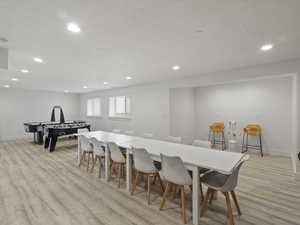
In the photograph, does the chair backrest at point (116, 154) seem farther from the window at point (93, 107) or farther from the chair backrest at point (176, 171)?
the window at point (93, 107)

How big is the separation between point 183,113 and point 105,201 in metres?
4.83

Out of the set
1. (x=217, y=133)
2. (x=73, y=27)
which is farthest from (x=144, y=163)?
(x=217, y=133)

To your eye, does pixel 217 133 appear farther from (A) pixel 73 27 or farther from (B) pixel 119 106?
(A) pixel 73 27

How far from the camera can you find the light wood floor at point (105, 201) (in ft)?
7.05

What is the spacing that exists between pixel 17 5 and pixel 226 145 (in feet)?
22.4

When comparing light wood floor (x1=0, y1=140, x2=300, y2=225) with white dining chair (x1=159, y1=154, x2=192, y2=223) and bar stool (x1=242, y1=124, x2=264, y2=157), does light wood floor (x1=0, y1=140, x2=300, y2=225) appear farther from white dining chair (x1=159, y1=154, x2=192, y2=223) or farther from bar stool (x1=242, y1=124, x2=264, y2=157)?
bar stool (x1=242, y1=124, x2=264, y2=157)

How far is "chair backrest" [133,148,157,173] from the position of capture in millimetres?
2486

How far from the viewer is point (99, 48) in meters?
2.92

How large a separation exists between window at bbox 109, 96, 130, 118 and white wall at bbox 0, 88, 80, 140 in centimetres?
372

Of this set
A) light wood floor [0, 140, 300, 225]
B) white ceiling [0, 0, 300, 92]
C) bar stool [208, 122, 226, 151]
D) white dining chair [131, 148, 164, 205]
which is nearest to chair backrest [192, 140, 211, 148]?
light wood floor [0, 140, 300, 225]

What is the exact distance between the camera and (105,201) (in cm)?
260

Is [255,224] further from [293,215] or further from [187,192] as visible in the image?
[187,192]

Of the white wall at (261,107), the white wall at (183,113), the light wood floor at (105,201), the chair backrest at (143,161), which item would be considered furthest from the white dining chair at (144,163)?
the white wall at (261,107)

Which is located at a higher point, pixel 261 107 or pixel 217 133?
pixel 261 107
